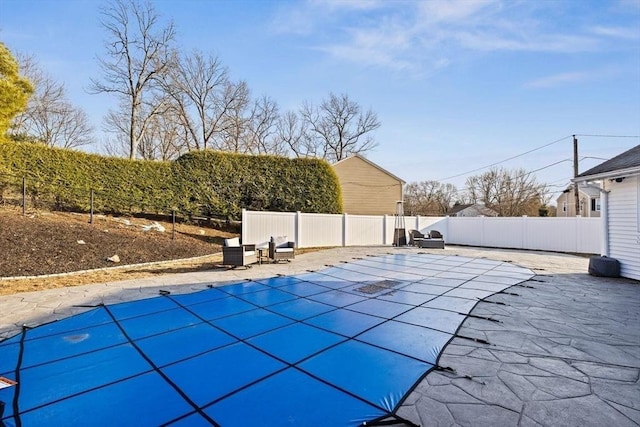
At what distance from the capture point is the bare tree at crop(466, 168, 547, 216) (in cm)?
2831

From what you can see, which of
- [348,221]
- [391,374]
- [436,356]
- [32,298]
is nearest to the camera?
[391,374]

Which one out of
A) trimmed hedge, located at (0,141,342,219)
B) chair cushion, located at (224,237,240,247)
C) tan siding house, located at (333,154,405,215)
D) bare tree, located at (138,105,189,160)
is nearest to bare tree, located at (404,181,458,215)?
tan siding house, located at (333,154,405,215)

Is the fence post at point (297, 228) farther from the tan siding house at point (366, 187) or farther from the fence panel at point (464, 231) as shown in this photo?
the fence panel at point (464, 231)

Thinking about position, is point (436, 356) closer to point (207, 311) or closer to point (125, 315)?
point (207, 311)

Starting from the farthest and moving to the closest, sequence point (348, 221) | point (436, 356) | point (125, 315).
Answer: point (348, 221) < point (125, 315) < point (436, 356)

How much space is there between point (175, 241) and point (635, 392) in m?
10.8

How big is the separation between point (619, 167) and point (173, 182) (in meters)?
13.5

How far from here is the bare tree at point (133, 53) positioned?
1719 cm

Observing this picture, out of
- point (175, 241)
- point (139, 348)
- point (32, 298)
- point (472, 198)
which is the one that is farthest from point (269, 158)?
point (472, 198)

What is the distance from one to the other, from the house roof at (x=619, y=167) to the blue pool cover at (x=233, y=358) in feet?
13.5

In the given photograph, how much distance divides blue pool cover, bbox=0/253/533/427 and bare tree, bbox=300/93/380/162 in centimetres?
2382

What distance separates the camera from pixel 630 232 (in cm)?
683

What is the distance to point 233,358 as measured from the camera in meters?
3.10

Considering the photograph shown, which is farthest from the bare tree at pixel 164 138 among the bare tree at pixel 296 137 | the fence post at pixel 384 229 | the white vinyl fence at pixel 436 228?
the fence post at pixel 384 229
